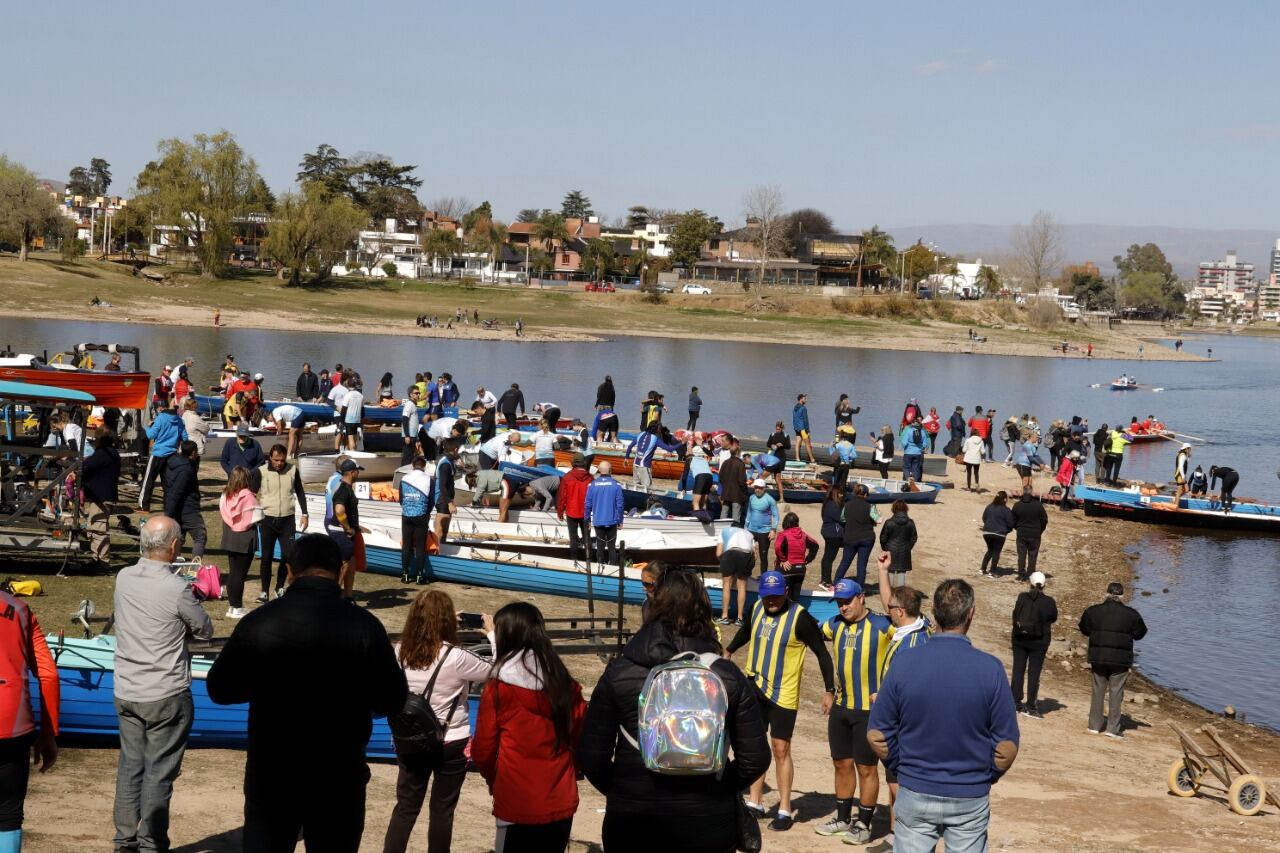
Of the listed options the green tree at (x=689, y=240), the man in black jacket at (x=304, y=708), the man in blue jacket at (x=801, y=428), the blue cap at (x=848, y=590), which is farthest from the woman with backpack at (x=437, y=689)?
the green tree at (x=689, y=240)

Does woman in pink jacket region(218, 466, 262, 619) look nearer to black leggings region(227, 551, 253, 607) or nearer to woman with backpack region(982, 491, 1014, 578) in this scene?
black leggings region(227, 551, 253, 607)

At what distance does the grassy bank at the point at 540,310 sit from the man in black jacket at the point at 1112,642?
68.4 m

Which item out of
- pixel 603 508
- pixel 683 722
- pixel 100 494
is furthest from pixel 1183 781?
pixel 100 494

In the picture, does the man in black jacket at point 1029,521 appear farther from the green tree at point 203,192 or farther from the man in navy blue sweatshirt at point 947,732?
the green tree at point 203,192

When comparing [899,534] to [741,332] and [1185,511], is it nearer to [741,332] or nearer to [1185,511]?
[1185,511]

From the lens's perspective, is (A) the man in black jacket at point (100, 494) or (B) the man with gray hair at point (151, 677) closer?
(B) the man with gray hair at point (151, 677)

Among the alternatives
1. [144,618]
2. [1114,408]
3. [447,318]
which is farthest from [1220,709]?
[447,318]

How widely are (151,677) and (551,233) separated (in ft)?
469

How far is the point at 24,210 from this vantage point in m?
92.5

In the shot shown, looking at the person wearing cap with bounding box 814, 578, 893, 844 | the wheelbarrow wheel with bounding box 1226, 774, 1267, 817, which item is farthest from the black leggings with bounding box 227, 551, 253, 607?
the wheelbarrow wheel with bounding box 1226, 774, 1267, 817

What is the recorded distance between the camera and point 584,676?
1191 centimetres

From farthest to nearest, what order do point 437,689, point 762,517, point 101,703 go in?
point 762,517 → point 101,703 → point 437,689

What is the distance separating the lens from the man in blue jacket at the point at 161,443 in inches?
669

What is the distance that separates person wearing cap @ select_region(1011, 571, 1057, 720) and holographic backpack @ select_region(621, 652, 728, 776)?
344 inches
